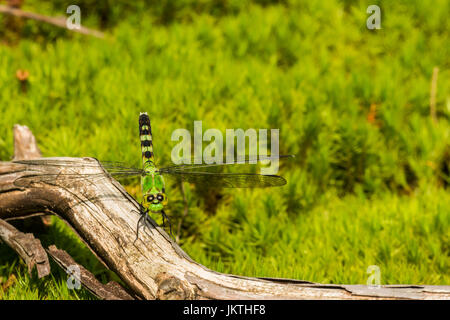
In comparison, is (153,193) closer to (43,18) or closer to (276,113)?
(276,113)

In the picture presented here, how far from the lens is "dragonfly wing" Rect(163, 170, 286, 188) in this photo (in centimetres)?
280

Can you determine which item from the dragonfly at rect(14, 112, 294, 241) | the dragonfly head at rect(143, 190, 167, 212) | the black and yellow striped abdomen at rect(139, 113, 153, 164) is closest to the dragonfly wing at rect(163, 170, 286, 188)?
the dragonfly at rect(14, 112, 294, 241)

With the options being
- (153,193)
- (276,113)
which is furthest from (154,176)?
(276,113)

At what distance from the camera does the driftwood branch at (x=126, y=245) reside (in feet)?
7.22

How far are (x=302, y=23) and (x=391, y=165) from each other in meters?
1.84

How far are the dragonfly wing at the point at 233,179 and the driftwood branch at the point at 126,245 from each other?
465mm

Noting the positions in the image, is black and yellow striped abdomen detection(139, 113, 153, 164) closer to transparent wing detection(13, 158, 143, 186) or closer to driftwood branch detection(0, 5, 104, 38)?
transparent wing detection(13, 158, 143, 186)

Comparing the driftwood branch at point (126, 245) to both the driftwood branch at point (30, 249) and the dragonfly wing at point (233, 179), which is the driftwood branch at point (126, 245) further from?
the dragonfly wing at point (233, 179)

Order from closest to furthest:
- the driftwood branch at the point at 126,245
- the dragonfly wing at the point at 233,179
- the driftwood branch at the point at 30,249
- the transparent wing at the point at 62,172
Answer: the driftwood branch at the point at 126,245 < the driftwood branch at the point at 30,249 < the transparent wing at the point at 62,172 < the dragonfly wing at the point at 233,179

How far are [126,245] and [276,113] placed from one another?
1.75 metres

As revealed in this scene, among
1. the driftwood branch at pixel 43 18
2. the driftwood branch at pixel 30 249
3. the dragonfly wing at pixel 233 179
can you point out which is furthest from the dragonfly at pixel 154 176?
the driftwood branch at pixel 43 18

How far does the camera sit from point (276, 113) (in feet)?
12.0

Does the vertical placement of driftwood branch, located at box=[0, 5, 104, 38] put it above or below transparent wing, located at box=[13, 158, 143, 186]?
above
